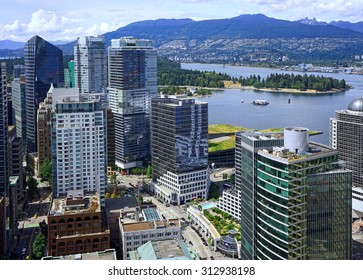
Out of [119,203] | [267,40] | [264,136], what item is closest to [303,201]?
[264,136]

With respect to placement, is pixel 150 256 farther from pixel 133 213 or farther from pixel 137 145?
pixel 137 145

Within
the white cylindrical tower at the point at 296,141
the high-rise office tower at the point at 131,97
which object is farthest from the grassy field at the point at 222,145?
the white cylindrical tower at the point at 296,141

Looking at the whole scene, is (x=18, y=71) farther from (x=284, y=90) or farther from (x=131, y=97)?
(x=284, y=90)

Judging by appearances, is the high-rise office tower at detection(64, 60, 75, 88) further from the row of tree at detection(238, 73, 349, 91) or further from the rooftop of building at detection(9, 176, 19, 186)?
the row of tree at detection(238, 73, 349, 91)

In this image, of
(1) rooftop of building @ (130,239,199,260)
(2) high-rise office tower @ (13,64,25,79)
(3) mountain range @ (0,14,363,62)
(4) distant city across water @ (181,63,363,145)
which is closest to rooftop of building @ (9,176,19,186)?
(3) mountain range @ (0,14,363,62)
